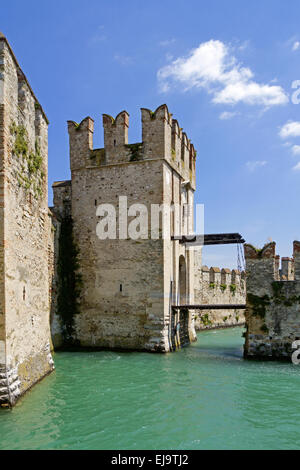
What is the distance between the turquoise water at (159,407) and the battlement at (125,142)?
24.8 ft

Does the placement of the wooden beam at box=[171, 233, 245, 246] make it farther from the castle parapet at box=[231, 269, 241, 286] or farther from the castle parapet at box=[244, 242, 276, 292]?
the castle parapet at box=[231, 269, 241, 286]

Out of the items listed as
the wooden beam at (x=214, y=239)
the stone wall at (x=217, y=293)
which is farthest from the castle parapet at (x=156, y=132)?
the stone wall at (x=217, y=293)

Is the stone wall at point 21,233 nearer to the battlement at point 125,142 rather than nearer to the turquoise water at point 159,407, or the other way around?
the turquoise water at point 159,407

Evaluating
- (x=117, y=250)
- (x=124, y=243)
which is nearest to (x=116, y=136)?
(x=124, y=243)

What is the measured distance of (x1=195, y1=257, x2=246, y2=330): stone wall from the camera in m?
22.0

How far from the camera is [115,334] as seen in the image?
15219mm

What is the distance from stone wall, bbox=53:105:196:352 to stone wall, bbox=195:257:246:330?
20.7ft

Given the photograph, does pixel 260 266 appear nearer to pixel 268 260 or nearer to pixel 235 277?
pixel 268 260

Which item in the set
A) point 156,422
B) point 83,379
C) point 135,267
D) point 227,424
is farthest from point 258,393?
point 135,267

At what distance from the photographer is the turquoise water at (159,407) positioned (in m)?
6.28

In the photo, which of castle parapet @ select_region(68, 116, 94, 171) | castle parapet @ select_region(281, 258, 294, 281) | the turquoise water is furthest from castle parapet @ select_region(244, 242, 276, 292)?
castle parapet @ select_region(68, 116, 94, 171)

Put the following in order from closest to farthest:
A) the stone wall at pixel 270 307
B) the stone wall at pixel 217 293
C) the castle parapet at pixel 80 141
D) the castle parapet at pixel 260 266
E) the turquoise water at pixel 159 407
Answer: the turquoise water at pixel 159 407, the stone wall at pixel 270 307, the castle parapet at pixel 260 266, the castle parapet at pixel 80 141, the stone wall at pixel 217 293

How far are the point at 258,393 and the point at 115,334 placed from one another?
722 cm

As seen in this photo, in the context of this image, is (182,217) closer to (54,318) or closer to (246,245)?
(246,245)
